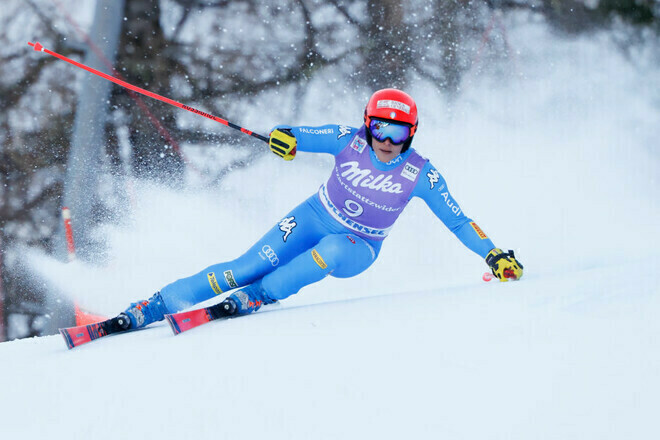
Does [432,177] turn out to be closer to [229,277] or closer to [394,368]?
[229,277]

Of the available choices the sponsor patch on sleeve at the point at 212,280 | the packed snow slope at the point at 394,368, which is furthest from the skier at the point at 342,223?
the packed snow slope at the point at 394,368

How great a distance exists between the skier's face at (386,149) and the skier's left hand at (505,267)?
2.35 feet

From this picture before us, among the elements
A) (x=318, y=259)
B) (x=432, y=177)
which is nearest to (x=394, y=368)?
(x=318, y=259)

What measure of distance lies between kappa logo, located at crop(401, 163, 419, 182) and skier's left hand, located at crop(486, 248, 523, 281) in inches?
22.5

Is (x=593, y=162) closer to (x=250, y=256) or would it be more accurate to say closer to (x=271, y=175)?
(x=271, y=175)

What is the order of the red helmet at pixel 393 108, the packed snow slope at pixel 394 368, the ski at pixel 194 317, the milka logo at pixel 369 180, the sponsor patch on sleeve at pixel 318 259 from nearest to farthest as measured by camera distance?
the packed snow slope at pixel 394 368
the ski at pixel 194 317
the sponsor patch on sleeve at pixel 318 259
the red helmet at pixel 393 108
the milka logo at pixel 369 180

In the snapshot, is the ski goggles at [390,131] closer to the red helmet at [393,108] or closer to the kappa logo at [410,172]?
the red helmet at [393,108]

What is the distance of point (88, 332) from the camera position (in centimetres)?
243

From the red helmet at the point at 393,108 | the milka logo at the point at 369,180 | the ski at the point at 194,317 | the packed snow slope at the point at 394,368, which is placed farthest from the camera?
the milka logo at the point at 369,180

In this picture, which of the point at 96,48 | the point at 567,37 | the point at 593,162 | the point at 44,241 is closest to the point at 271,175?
the point at 96,48

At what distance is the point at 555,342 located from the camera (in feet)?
4.62

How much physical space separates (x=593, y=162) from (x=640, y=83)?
1742 mm

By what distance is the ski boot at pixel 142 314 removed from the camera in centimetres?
259

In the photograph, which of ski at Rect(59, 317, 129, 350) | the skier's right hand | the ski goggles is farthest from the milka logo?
ski at Rect(59, 317, 129, 350)
